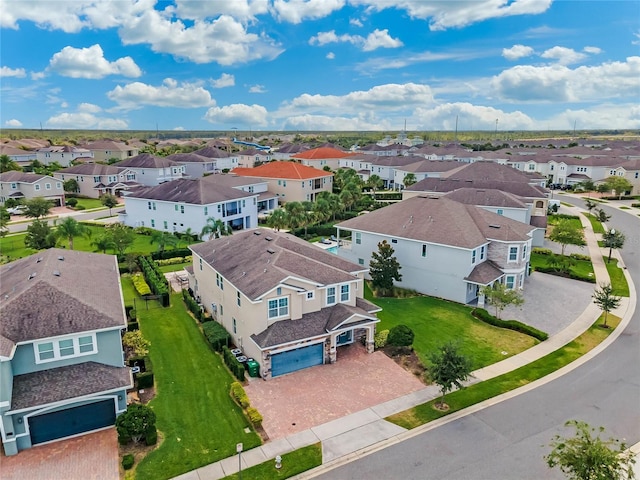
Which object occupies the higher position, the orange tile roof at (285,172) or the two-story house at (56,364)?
the orange tile roof at (285,172)

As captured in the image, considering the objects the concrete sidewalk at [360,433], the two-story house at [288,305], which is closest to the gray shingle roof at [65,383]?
the concrete sidewalk at [360,433]

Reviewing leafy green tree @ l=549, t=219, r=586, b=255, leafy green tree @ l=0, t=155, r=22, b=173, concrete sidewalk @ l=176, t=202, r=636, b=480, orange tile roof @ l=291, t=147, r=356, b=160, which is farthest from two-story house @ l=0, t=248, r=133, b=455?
orange tile roof @ l=291, t=147, r=356, b=160

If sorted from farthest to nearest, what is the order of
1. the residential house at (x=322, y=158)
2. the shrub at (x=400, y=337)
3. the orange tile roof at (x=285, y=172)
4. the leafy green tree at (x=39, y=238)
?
the residential house at (x=322, y=158), the orange tile roof at (x=285, y=172), the leafy green tree at (x=39, y=238), the shrub at (x=400, y=337)

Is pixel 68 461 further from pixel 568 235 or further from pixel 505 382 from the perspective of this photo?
pixel 568 235

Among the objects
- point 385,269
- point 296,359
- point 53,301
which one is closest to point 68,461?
point 53,301

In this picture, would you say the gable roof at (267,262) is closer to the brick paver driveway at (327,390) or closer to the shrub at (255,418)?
the brick paver driveway at (327,390)

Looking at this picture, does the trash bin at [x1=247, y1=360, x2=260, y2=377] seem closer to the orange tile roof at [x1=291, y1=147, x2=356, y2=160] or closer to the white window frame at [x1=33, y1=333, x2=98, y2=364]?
the white window frame at [x1=33, y1=333, x2=98, y2=364]

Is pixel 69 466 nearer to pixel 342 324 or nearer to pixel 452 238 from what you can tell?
pixel 342 324
